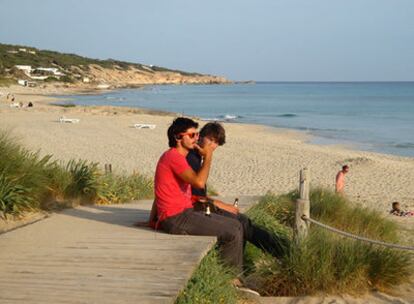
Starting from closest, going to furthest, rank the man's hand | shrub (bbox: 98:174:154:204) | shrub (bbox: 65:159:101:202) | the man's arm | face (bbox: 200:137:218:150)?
the man's hand, the man's arm, face (bbox: 200:137:218:150), shrub (bbox: 65:159:101:202), shrub (bbox: 98:174:154:204)

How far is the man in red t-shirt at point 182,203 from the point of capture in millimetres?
Result: 5195

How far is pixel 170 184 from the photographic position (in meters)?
5.22

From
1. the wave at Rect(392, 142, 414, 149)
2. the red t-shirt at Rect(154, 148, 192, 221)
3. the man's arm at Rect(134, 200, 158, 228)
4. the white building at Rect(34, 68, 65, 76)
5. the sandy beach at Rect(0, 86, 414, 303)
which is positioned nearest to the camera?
the red t-shirt at Rect(154, 148, 192, 221)

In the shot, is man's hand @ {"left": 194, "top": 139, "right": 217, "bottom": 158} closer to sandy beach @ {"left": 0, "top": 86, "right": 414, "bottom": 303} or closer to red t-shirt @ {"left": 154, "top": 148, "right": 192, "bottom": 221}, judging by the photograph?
red t-shirt @ {"left": 154, "top": 148, "right": 192, "bottom": 221}

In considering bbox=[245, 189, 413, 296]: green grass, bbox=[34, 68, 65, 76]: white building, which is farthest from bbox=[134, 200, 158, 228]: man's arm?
bbox=[34, 68, 65, 76]: white building

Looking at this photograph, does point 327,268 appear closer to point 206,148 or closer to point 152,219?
point 206,148

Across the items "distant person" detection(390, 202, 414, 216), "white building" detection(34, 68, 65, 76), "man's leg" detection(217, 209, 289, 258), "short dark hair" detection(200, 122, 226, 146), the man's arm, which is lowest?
"distant person" detection(390, 202, 414, 216)

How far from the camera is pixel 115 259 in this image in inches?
183

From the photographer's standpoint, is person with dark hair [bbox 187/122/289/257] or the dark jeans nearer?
the dark jeans

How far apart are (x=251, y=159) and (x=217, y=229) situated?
14.3 meters

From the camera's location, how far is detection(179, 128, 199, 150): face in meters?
5.23

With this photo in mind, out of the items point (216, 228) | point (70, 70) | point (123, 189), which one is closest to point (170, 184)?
point (216, 228)

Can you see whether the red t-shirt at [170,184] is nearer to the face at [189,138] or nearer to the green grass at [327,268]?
the face at [189,138]

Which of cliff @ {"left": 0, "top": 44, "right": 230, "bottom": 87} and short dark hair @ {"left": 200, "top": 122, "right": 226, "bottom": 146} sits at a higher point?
cliff @ {"left": 0, "top": 44, "right": 230, "bottom": 87}
